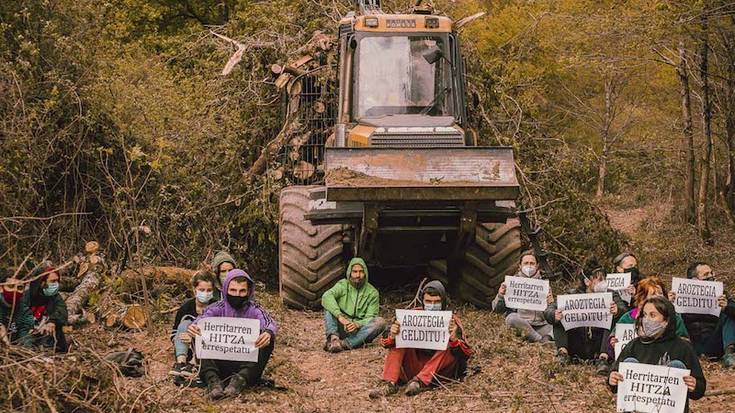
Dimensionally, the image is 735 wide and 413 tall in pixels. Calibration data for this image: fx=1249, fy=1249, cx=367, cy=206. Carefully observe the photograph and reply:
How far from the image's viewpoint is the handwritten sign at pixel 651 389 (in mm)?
7848

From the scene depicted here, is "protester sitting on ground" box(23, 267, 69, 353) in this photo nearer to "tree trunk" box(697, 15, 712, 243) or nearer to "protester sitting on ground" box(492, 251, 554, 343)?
"protester sitting on ground" box(492, 251, 554, 343)

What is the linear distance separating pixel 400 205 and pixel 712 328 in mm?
3248

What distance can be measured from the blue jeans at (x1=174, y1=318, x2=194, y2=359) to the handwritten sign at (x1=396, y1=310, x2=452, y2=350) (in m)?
1.77

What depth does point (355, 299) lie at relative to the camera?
1233 cm

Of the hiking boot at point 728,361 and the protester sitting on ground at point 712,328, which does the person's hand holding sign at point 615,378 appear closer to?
the protester sitting on ground at point 712,328

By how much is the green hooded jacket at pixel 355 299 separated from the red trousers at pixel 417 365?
2.06 meters

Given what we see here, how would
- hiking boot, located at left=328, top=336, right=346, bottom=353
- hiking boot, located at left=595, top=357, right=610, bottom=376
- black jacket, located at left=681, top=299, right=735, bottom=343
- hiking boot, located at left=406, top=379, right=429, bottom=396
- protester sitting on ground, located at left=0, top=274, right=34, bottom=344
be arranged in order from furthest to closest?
hiking boot, located at left=328, top=336, right=346, bottom=353 → black jacket, located at left=681, top=299, right=735, bottom=343 → hiking boot, located at left=595, top=357, right=610, bottom=376 → protester sitting on ground, located at left=0, top=274, right=34, bottom=344 → hiking boot, located at left=406, top=379, right=429, bottom=396

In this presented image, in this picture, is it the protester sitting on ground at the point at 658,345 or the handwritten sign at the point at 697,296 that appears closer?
the protester sitting on ground at the point at 658,345

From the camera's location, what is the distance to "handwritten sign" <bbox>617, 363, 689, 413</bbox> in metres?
7.85

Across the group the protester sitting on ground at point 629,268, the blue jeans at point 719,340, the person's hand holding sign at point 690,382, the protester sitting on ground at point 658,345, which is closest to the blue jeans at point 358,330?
the protester sitting on ground at point 629,268

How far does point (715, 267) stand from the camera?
58.7ft

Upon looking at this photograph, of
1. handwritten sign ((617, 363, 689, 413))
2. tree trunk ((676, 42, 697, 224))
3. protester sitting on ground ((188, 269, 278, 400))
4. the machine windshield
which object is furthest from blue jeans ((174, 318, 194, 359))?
tree trunk ((676, 42, 697, 224))

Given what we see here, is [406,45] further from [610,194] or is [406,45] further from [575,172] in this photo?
[610,194]

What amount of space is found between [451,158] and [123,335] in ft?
12.0
